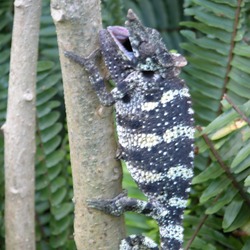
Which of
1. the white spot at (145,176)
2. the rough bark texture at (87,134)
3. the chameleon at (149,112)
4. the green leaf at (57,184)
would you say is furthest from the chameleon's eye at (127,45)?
the green leaf at (57,184)

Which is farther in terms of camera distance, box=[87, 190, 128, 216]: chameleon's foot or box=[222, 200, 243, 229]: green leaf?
box=[222, 200, 243, 229]: green leaf

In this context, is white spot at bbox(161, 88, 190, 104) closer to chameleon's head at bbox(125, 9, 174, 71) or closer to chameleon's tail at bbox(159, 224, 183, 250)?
chameleon's head at bbox(125, 9, 174, 71)

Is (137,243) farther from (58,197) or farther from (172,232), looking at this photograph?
(58,197)

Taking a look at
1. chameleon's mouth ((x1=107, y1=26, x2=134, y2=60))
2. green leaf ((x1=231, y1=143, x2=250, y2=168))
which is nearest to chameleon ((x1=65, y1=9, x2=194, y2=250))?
chameleon's mouth ((x1=107, y1=26, x2=134, y2=60))

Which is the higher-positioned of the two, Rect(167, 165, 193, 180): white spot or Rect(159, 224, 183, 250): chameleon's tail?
Rect(167, 165, 193, 180): white spot

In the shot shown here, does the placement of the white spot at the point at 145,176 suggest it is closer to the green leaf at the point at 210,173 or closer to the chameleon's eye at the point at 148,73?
the chameleon's eye at the point at 148,73

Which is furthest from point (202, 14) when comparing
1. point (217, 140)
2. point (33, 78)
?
point (33, 78)

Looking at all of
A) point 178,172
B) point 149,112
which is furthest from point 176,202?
point 149,112

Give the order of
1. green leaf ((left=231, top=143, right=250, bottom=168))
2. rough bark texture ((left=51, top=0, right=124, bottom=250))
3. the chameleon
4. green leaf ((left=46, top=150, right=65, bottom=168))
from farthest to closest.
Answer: green leaf ((left=46, top=150, right=65, bottom=168)), green leaf ((left=231, top=143, right=250, bottom=168)), the chameleon, rough bark texture ((left=51, top=0, right=124, bottom=250))
